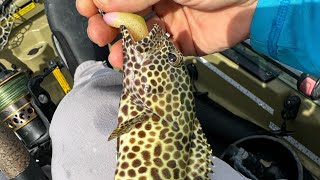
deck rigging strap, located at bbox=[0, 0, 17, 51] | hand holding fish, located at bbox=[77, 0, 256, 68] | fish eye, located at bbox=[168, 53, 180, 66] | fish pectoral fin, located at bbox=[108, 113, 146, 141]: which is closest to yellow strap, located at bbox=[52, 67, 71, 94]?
deck rigging strap, located at bbox=[0, 0, 17, 51]

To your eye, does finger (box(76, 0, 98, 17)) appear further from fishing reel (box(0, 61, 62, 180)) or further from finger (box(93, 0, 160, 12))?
fishing reel (box(0, 61, 62, 180))

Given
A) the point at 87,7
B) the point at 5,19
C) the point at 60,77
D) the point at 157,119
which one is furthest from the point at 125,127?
the point at 5,19

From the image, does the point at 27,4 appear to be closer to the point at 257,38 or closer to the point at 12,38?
the point at 12,38

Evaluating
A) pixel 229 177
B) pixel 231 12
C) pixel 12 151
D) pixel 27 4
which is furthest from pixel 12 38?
pixel 229 177

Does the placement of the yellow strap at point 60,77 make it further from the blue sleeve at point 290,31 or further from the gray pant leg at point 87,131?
the blue sleeve at point 290,31

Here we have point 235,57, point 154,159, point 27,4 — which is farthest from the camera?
point 27,4
